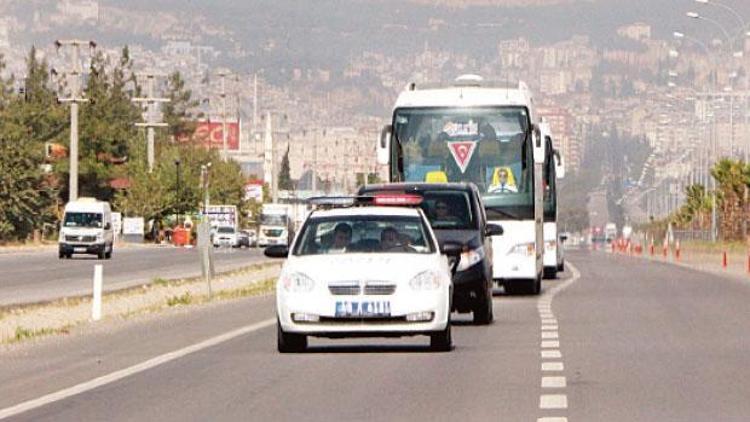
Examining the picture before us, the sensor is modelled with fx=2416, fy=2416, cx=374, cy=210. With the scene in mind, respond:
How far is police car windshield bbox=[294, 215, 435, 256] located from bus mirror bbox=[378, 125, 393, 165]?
18106mm

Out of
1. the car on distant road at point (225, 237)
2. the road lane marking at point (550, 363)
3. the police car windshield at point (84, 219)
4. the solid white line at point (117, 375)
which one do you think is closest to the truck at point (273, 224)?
the car on distant road at point (225, 237)

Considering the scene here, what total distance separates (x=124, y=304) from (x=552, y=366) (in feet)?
79.3

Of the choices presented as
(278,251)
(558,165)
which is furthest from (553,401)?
(558,165)

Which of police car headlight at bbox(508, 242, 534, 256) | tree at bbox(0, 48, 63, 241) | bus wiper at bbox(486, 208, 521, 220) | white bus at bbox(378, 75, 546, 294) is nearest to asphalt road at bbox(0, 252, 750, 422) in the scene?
police car headlight at bbox(508, 242, 534, 256)

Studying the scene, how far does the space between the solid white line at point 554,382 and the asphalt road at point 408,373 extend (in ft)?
0.06

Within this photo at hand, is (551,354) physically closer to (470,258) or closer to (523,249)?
(470,258)

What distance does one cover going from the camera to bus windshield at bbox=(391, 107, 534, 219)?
4684cm

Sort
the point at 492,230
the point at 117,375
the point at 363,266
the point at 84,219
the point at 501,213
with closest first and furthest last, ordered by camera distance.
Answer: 1. the point at 117,375
2. the point at 363,266
3. the point at 492,230
4. the point at 501,213
5. the point at 84,219

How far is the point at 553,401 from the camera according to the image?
2023 centimetres

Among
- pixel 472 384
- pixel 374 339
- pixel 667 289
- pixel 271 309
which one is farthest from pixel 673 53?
pixel 472 384

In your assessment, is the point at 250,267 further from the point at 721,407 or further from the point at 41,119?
the point at 41,119

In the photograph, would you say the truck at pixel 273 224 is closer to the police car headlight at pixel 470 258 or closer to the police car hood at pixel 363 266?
the police car headlight at pixel 470 258

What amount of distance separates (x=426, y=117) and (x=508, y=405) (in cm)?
2753

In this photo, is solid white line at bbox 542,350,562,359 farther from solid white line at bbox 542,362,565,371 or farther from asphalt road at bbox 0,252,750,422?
solid white line at bbox 542,362,565,371
